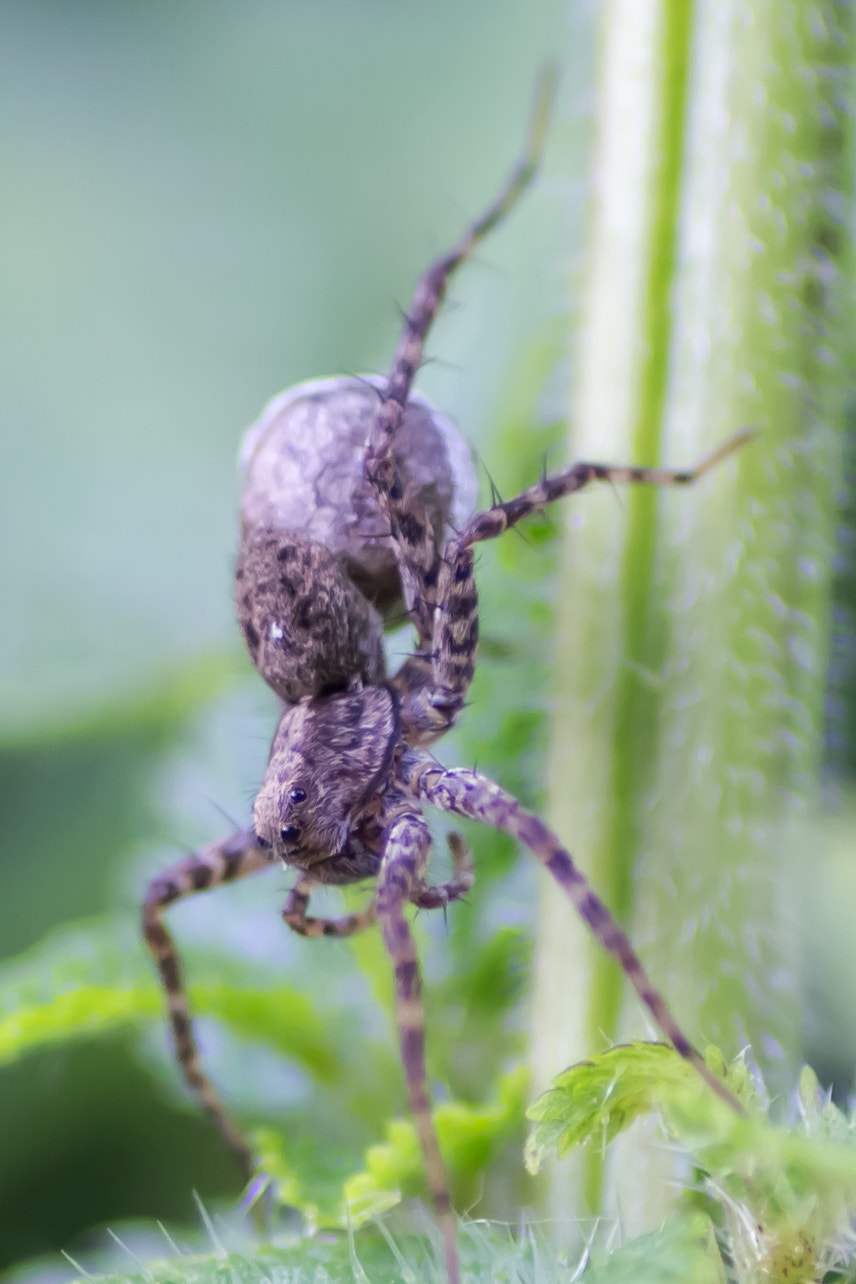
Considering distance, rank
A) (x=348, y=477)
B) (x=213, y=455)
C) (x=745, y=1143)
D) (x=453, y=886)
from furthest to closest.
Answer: (x=213, y=455) < (x=348, y=477) < (x=453, y=886) < (x=745, y=1143)

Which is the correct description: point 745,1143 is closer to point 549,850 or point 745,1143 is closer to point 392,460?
point 549,850

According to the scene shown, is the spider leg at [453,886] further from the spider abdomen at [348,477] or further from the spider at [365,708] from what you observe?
the spider abdomen at [348,477]

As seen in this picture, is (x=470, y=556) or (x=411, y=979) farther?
(x=470, y=556)

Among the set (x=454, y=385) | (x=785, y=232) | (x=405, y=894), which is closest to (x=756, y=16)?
(x=785, y=232)

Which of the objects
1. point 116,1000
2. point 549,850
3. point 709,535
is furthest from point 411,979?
point 709,535

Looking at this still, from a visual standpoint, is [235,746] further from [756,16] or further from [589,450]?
[756,16]

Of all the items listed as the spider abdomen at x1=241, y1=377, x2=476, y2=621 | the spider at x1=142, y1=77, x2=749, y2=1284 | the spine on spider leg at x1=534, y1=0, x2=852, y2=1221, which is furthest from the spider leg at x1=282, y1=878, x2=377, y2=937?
the spider abdomen at x1=241, y1=377, x2=476, y2=621
